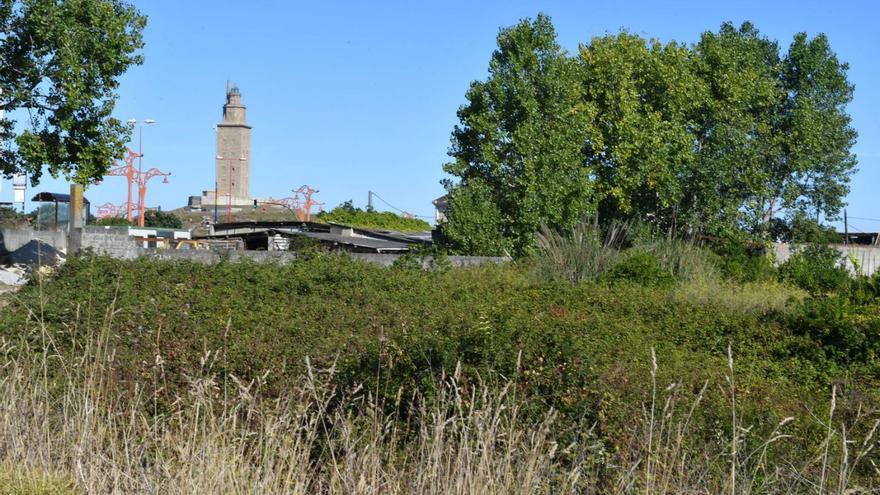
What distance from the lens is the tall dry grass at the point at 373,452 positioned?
4457mm

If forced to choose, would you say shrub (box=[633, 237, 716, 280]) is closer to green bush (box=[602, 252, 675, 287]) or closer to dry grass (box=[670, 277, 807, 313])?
dry grass (box=[670, 277, 807, 313])

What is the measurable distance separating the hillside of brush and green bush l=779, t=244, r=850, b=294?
1799 mm

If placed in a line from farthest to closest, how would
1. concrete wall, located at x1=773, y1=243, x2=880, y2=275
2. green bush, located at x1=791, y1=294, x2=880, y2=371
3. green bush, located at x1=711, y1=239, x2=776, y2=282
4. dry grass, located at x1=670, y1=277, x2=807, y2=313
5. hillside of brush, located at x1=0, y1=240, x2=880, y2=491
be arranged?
concrete wall, located at x1=773, y1=243, x2=880, y2=275
green bush, located at x1=711, y1=239, x2=776, y2=282
dry grass, located at x1=670, y1=277, x2=807, y2=313
green bush, located at x1=791, y1=294, x2=880, y2=371
hillside of brush, located at x1=0, y1=240, x2=880, y2=491

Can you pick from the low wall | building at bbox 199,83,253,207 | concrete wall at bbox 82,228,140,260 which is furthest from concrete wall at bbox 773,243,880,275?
building at bbox 199,83,253,207

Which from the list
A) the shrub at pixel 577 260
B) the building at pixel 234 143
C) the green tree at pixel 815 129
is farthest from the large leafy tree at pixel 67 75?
the building at pixel 234 143

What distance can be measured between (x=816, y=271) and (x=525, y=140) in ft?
37.7

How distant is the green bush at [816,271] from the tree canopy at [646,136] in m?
Answer: 6.79

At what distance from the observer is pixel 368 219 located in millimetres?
58500

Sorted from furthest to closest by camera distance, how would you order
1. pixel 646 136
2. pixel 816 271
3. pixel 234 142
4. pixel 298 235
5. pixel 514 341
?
1. pixel 234 142
2. pixel 646 136
3. pixel 298 235
4. pixel 816 271
5. pixel 514 341

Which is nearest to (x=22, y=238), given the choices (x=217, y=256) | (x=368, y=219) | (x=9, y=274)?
(x=9, y=274)

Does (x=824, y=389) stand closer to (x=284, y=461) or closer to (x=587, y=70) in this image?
(x=284, y=461)

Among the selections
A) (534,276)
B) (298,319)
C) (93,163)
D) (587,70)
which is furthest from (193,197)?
(298,319)

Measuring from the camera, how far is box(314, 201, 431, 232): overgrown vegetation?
57.0 metres

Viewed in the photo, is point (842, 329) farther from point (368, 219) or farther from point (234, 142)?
point (234, 142)
